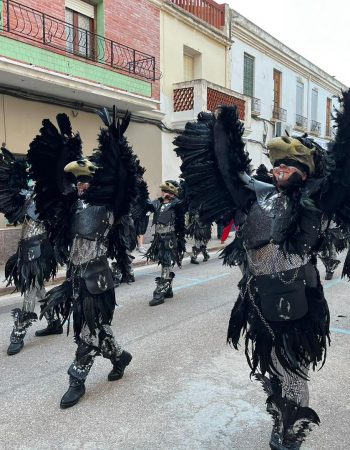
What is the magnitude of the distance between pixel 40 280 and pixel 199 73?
13212 mm

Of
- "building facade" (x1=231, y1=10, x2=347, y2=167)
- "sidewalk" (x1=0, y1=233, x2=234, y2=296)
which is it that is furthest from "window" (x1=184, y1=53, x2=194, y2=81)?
"sidewalk" (x1=0, y1=233, x2=234, y2=296)

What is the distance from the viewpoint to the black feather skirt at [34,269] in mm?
4617

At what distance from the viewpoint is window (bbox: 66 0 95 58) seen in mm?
11492

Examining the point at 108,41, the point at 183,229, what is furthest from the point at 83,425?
the point at 108,41

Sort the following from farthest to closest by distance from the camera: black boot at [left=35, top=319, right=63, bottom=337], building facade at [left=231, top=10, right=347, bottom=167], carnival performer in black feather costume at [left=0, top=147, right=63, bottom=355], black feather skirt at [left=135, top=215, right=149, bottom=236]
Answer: building facade at [left=231, top=10, right=347, bottom=167]
black feather skirt at [left=135, top=215, right=149, bottom=236]
black boot at [left=35, top=319, right=63, bottom=337]
carnival performer in black feather costume at [left=0, top=147, right=63, bottom=355]

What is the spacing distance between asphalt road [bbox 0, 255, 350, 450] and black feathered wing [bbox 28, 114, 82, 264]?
1.31 meters

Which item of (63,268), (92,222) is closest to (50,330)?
(92,222)

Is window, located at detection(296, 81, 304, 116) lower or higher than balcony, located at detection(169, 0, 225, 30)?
lower

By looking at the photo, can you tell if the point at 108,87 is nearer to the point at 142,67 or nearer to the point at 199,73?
the point at 142,67

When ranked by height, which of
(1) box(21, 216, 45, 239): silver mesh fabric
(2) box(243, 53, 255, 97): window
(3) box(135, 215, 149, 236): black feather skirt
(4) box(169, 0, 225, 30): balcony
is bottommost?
(3) box(135, 215, 149, 236): black feather skirt

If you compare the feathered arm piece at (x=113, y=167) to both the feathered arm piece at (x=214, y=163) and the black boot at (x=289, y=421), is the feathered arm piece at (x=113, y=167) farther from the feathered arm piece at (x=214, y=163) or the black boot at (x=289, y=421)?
the black boot at (x=289, y=421)

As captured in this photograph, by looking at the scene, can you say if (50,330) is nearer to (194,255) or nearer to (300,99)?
(194,255)

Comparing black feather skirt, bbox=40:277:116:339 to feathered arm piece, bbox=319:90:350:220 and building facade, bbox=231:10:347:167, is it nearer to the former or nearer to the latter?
feathered arm piece, bbox=319:90:350:220

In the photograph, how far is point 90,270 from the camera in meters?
3.45
